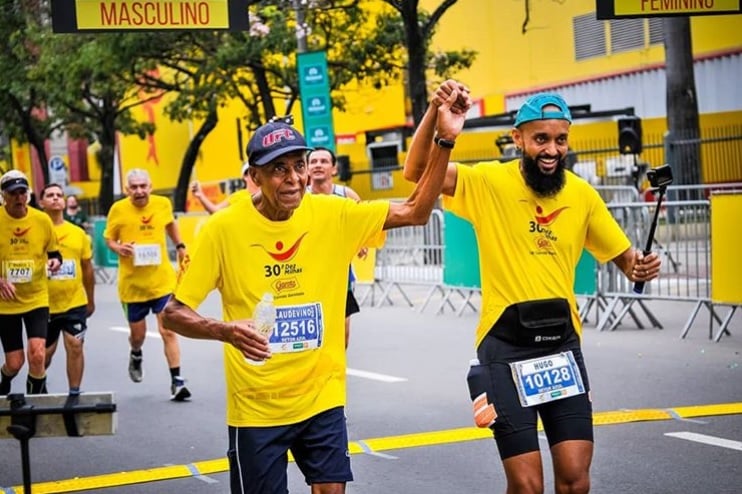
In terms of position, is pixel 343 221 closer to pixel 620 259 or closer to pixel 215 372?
pixel 620 259

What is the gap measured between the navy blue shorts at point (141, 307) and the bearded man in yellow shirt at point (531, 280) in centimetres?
690

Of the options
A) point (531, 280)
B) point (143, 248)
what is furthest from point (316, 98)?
point (531, 280)

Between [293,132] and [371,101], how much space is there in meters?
40.2

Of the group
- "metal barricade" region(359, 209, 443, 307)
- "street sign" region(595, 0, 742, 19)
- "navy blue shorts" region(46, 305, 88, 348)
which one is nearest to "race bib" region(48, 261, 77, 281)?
"navy blue shorts" region(46, 305, 88, 348)

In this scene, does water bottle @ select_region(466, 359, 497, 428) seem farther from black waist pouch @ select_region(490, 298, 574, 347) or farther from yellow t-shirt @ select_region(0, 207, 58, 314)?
yellow t-shirt @ select_region(0, 207, 58, 314)

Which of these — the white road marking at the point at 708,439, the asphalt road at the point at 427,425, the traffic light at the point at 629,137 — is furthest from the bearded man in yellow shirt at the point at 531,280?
the traffic light at the point at 629,137

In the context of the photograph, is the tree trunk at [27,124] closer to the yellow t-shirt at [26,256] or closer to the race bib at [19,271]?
the yellow t-shirt at [26,256]

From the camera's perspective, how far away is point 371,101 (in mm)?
45406

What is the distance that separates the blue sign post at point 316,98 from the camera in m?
24.9

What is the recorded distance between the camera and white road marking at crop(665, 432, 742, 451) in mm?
8977

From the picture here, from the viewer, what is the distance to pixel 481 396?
5758mm

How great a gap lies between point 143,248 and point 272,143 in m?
7.26

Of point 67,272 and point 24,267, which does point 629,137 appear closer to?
point 67,272

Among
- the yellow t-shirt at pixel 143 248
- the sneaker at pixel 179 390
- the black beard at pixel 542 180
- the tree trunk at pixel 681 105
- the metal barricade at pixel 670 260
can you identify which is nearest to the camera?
the black beard at pixel 542 180
